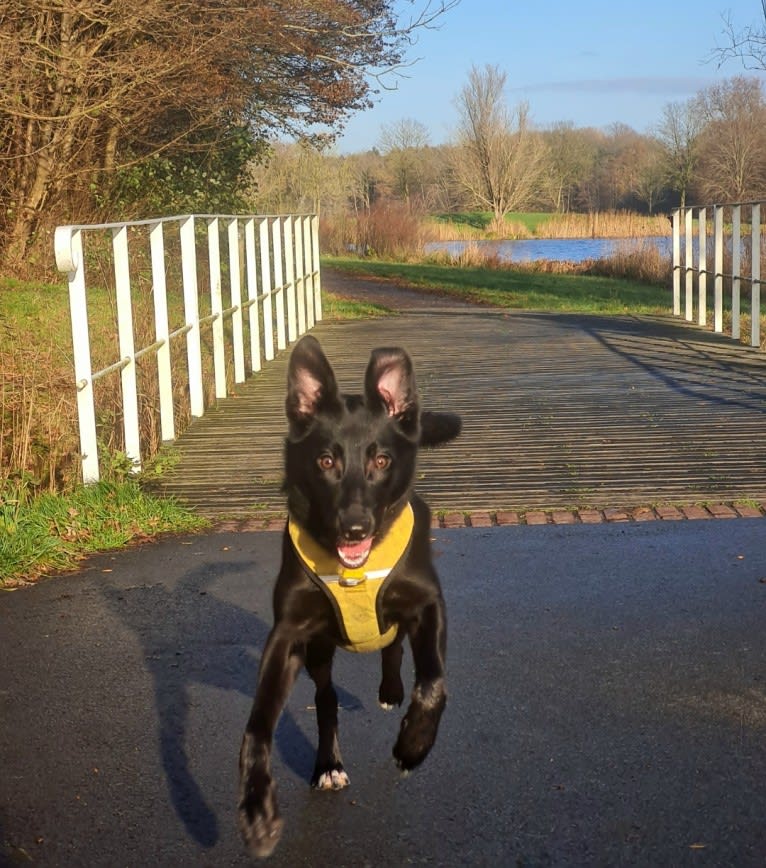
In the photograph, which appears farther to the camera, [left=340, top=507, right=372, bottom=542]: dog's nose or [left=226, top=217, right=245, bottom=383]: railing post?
[left=226, top=217, right=245, bottom=383]: railing post

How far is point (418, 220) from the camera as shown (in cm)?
4488

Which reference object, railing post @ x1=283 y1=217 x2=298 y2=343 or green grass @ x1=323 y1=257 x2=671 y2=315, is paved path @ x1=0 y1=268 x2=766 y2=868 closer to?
railing post @ x1=283 y1=217 x2=298 y2=343

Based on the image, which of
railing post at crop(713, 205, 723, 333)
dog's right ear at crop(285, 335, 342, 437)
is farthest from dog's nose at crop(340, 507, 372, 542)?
railing post at crop(713, 205, 723, 333)

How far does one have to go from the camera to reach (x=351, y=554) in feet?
12.2

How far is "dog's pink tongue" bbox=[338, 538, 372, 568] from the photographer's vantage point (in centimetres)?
371

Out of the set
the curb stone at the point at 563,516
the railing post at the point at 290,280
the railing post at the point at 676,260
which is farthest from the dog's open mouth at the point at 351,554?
the railing post at the point at 676,260

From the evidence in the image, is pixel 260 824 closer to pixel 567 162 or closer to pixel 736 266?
pixel 736 266

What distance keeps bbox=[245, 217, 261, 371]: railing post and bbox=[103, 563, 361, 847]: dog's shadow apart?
8010 millimetres

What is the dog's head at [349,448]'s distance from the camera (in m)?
3.74

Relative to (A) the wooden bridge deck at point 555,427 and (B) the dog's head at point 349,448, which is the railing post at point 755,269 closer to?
(A) the wooden bridge deck at point 555,427

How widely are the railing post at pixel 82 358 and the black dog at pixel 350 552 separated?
426 cm

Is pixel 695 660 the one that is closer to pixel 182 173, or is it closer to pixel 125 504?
pixel 125 504

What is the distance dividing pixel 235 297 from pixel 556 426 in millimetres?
4384

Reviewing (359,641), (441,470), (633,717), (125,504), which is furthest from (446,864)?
(441,470)
